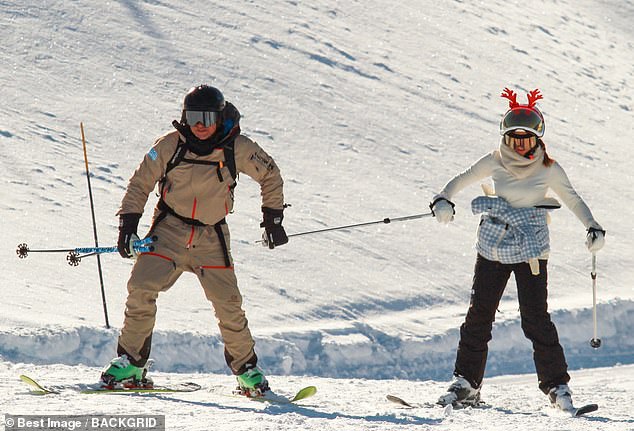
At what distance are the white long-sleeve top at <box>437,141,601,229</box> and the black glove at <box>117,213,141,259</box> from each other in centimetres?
158

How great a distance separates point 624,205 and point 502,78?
632 cm

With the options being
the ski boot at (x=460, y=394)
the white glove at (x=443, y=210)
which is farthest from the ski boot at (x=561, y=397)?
the white glove at (x=443, y=210)

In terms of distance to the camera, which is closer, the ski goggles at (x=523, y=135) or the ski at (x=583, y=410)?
the ski at (x=583, y=410)

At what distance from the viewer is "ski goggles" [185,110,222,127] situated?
552 cm

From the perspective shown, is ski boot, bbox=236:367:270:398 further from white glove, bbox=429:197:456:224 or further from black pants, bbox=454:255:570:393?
white glove, bbox=429:197:456:224

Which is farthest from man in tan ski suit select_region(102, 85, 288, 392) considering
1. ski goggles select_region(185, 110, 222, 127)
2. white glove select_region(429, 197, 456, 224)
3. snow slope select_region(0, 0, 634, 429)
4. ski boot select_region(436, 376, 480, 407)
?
ski boot select_region(436, 376, 480, 407)

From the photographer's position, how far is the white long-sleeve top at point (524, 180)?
5.58 meters

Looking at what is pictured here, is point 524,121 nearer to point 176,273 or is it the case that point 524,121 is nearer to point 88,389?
point 176,273

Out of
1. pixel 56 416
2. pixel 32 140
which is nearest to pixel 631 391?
pixel 56 416

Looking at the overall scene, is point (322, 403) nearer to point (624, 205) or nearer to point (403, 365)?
point (403, 365)

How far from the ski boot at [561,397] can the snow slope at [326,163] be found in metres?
0.28

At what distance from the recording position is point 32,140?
15.6m

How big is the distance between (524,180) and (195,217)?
1679mm

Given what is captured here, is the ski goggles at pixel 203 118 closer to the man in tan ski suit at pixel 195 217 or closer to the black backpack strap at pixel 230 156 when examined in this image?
the man in tan ski suit at pixel 195 217
